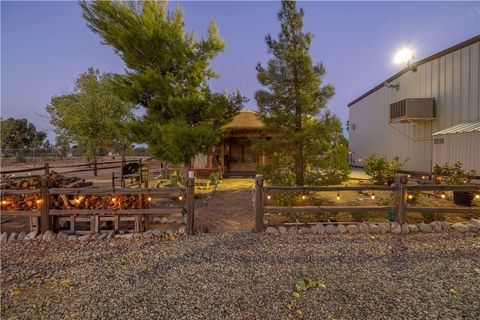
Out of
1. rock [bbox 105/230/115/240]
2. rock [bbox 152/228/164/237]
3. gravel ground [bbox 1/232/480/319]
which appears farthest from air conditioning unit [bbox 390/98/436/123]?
rock [bbox 105/230/115/240]

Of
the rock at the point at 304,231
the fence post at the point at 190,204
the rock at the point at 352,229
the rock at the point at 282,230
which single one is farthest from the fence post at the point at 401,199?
the fence post at the point at 190,204

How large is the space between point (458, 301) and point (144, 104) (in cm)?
896

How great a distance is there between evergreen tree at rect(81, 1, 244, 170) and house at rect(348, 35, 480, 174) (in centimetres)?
967

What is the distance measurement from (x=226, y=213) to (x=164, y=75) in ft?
16.6

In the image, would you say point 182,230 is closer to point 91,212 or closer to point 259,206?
point 259,206

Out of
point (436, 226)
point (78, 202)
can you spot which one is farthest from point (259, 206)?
point (78, 202)

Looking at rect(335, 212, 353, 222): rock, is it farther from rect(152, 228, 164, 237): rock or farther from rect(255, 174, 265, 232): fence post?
rect(152, 228, 164, 237): rock

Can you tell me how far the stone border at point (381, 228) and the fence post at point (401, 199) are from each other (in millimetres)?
174

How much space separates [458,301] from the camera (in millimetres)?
3076

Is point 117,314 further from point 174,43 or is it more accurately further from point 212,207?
point 174,43

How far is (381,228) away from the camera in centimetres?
558

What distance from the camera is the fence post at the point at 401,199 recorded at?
561 centimetres

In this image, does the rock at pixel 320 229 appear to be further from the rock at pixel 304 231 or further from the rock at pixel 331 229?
the rock at pixel 304 231

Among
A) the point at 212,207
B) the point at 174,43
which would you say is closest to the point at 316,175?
the point at 212,207
